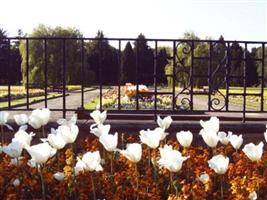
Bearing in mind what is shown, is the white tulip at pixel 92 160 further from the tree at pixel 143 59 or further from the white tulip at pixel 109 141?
the tree at pixel 143 59

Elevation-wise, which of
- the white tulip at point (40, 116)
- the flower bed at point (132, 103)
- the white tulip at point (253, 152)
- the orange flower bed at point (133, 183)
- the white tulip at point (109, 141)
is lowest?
the flower bed at point (132, 103)

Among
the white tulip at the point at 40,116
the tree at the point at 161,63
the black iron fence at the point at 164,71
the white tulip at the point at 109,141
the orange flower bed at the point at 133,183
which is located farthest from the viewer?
the tree at the point at 161,63

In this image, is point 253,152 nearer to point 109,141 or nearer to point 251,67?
point 109,141

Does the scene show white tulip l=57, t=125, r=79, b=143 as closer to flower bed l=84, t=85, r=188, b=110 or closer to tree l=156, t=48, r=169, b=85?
tree l=156, t=48, r=169, b=85

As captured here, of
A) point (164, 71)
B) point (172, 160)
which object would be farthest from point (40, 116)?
point (164, 71)

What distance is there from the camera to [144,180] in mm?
3379

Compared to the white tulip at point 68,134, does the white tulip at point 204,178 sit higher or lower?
lower

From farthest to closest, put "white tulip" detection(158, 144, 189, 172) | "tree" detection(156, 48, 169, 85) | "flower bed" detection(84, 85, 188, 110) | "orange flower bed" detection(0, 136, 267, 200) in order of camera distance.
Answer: "flower bed" detection(84, 85, 188, 110)
"tree" detection(156, 48, 169, 85)
"orange flower bed" detection(0, 136, 267, 200)
"white tulip" detection(158, 144, 189, 172)

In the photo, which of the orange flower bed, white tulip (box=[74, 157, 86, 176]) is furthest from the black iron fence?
white tulip (box=[74, 157, 86, 176])

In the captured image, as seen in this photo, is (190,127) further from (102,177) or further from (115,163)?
(102,177)

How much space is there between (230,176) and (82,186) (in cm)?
101

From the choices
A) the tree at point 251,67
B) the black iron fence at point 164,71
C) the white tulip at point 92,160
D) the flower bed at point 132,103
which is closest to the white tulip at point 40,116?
the white tulip at point 92,160

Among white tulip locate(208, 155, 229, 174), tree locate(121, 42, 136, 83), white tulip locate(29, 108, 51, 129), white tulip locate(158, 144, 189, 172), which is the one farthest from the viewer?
tree locate(121, 42, 136, 83)

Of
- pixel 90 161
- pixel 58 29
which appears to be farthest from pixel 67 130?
pixel 58 29
